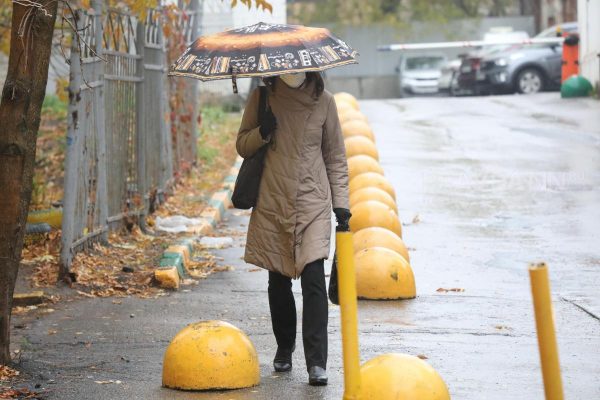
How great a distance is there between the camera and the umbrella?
6078mm

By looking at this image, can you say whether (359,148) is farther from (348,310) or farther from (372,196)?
(348,310)

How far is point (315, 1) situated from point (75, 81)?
45771 millimetres

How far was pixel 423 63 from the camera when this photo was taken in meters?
45.1

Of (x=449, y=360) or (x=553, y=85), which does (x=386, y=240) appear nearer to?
(x=449, y=360)

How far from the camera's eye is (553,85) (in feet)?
107

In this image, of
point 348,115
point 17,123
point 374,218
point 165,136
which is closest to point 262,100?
point 17,123

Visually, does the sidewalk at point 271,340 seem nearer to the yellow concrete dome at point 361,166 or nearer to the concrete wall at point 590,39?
the yellow concrete dome at point 361,166

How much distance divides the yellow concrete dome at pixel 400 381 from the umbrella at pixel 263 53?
5.03 ft

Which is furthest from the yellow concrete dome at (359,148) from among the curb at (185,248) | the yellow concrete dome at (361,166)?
the curb at (185,248)

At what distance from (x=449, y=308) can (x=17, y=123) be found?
343 cm

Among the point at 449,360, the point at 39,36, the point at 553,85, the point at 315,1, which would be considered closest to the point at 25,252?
the point at 39,36

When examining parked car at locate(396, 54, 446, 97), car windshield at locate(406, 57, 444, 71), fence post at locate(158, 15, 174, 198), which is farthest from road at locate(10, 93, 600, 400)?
car windshield at locate(406, 57, 444, 71)

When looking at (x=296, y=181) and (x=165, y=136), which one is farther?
(x=165, y=136)

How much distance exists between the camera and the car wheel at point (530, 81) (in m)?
32.5
